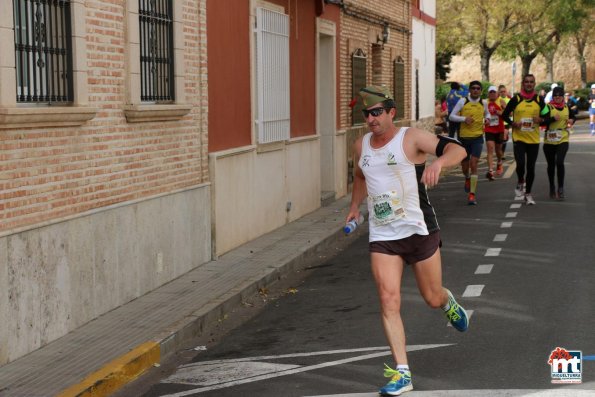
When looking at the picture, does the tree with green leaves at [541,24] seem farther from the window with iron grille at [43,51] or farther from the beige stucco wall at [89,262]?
the window with iron grille at [43,51]

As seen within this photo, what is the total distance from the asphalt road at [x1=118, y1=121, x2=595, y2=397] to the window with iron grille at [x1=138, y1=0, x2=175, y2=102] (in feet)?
7.71

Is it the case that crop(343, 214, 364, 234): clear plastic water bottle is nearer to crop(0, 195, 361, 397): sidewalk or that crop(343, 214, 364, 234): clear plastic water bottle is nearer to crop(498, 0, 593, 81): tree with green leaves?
crop(0, 195, 361, 397): sidewalk

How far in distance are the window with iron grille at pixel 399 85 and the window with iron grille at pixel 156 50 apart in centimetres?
1628

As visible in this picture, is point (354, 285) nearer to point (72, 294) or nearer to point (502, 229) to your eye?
point (72, 294)

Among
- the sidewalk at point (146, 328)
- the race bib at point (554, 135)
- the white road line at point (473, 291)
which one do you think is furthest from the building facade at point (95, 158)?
the race bib at point (554, 135)

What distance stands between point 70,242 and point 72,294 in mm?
411

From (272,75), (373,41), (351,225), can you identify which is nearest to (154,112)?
(351,225)

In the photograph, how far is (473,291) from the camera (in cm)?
1071

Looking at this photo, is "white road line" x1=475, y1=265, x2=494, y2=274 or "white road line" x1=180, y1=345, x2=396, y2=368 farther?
"white road line" x1=475, y1=265, x2=494, y2=274

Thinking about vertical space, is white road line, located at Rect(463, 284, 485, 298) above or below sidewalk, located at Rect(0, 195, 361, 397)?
above

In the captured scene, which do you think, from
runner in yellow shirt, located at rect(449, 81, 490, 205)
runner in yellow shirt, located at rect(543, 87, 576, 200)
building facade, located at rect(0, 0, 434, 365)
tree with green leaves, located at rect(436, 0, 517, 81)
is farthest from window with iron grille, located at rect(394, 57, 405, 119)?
tree with green leaves, located at rect(436, 0, 517, 81)

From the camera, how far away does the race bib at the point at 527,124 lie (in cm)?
1814

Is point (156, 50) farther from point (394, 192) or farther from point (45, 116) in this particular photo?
point (394, 192)

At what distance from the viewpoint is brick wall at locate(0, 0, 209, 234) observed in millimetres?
8531
